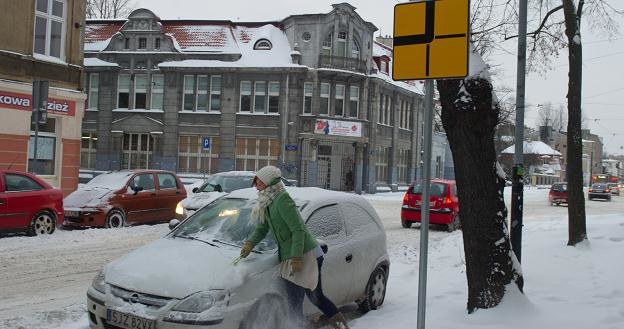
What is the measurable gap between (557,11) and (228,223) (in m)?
8.52

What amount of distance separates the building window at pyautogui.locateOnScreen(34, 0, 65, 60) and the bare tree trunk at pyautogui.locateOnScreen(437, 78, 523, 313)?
16685mm

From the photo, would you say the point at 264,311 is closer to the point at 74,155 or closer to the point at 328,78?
the point at 74,155

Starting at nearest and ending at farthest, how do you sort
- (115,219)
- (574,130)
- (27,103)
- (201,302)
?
1. (201,302)
2. (574,130)
3. (115,219)
4. (27,103)

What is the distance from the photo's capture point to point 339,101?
A: 125 feet

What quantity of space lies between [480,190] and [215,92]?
1296 inches

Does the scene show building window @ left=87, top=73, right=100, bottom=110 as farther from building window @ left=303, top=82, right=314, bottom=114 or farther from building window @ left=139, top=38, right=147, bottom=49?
building window @ left=303, top=82, right=314, bottom=114

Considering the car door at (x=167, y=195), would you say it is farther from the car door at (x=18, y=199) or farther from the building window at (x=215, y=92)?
the building window at (x=215, y=92)

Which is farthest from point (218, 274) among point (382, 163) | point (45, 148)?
point (382, 163)

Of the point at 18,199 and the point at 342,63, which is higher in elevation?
the point at 342,63

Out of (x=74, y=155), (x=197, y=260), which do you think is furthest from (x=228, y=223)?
(x=74, y=155)

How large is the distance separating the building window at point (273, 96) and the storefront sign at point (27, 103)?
18.2 meters

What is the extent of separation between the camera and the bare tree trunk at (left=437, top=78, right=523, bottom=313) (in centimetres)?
584

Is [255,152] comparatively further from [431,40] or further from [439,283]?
[431,40]

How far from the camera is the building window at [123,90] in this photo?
38500 mm
